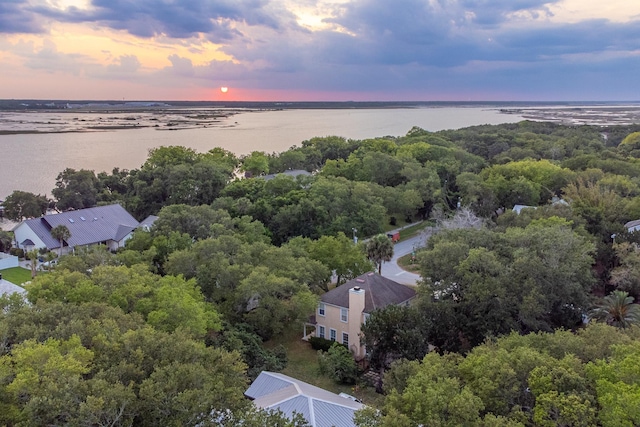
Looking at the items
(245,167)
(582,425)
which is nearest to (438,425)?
(582,425)

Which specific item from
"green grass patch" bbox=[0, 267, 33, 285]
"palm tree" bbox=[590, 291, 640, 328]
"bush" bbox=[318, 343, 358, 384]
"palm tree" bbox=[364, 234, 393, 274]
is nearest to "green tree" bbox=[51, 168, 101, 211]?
"green grass patch" bbox=[0, 267, 33, 285]

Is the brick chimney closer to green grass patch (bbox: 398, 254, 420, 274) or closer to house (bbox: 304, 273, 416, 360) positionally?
house (bbox: 304, 273, 416, 360)

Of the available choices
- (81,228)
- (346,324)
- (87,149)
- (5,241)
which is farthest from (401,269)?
(87,149)

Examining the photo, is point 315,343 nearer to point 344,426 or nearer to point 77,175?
point 344,426

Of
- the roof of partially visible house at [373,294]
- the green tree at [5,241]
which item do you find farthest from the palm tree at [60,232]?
the roof of partially visible house at [373,294]

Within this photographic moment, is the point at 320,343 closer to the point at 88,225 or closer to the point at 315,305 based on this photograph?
the point at 315,305

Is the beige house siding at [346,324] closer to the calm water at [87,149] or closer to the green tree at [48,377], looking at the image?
the green tree at [48,377]
